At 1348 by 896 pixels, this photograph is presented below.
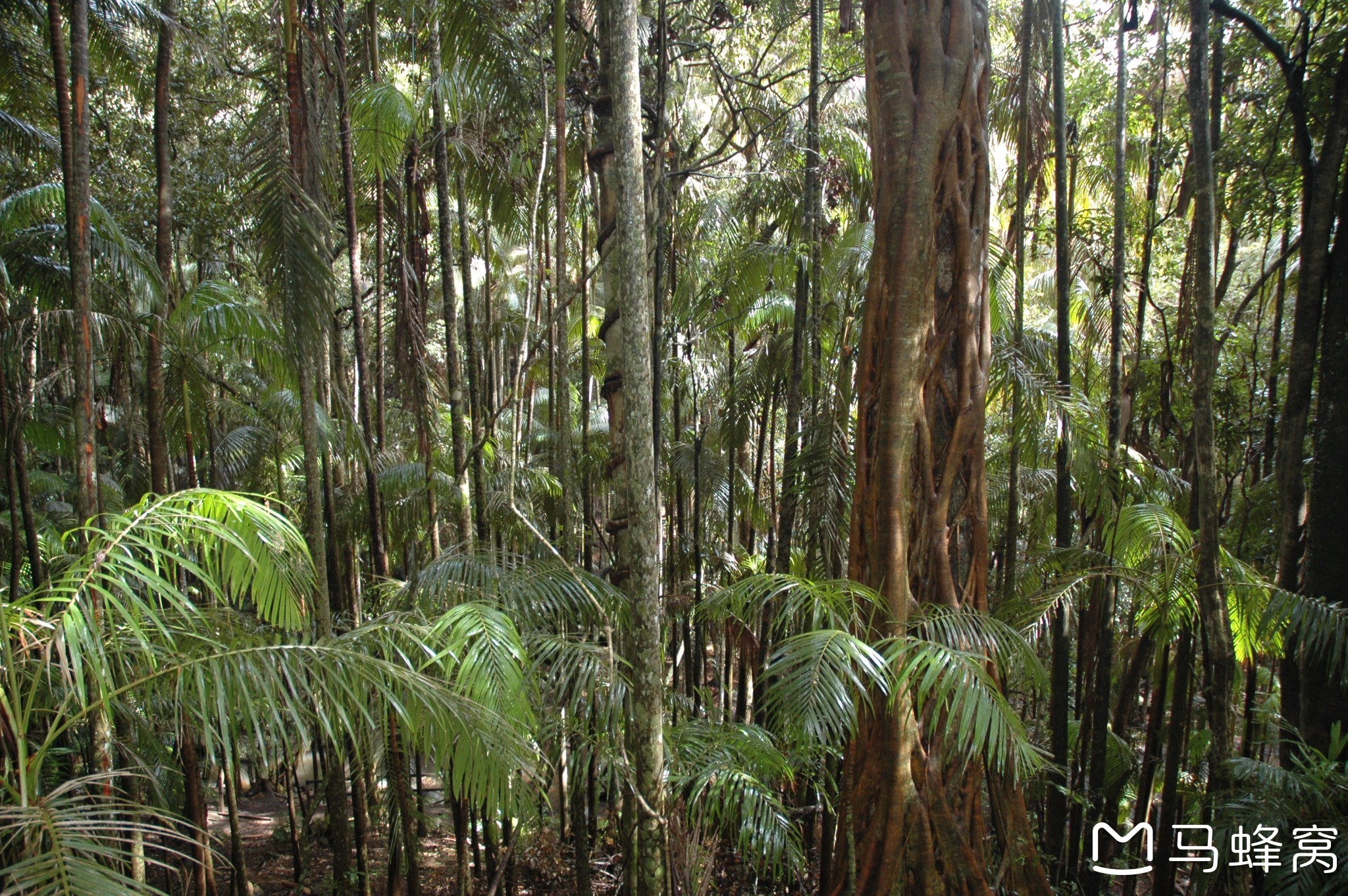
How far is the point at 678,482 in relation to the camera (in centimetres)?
703

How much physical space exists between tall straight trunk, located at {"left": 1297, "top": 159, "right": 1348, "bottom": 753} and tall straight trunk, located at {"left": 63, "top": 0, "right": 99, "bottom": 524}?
5419 millimetres

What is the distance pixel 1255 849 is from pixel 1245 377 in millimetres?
4069

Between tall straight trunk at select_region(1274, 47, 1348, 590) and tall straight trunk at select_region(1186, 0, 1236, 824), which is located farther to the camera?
tall straight trunk at select_region(1274, 47, 1348, 590)

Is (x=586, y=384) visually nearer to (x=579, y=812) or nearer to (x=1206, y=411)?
(x=579, y=812)

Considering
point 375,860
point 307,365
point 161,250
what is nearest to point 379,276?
point 161,250

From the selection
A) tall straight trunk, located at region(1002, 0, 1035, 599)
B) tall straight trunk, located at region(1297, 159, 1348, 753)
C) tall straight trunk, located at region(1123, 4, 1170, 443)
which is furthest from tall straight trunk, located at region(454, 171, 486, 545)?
tall straight trunk, located at region(1297, 159, 1348, 753)

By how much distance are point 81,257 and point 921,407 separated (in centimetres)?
321

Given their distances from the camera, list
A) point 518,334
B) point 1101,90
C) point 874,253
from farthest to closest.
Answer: point 518,334
point 1101,90
point 874,253

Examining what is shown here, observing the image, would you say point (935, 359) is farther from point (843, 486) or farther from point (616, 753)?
point (616, 753)

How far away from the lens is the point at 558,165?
3367mm

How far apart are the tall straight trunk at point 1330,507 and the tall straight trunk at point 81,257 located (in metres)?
5.42

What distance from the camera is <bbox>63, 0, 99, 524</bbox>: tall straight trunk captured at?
275 centimetres

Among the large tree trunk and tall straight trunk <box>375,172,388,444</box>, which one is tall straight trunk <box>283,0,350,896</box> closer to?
tall straight trunk <box>375,172,388,444</box>

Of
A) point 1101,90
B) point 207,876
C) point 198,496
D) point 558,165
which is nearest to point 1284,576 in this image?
point 1101,90
